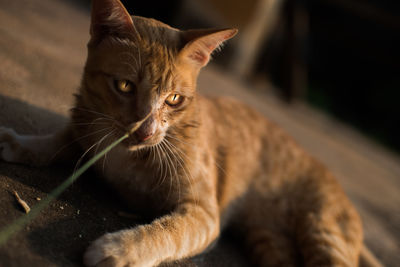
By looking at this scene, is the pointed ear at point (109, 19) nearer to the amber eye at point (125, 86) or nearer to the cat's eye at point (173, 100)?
the amber eye at point (125, 86)

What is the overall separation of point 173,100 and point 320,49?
11033mm

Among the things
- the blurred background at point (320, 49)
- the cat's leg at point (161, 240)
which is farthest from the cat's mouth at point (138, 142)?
the blurred background at point (320, 49)

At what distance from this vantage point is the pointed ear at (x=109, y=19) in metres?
1.82

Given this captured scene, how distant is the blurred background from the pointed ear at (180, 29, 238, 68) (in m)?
5.61

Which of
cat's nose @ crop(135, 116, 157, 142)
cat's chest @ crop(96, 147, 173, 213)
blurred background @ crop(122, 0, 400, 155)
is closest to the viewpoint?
cat's nose @ crop(135, 116, 157, 142)

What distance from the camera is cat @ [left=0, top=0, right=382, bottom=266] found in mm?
1794

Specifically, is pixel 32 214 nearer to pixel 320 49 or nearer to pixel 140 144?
pixel 140 144

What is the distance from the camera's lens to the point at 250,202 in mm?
2656

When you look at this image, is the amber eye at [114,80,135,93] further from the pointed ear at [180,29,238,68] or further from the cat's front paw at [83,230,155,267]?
the cat's front paw at [83,230,155,267]

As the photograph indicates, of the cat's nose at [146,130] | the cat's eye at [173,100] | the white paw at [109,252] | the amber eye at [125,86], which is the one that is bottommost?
the white paw at [109,252]

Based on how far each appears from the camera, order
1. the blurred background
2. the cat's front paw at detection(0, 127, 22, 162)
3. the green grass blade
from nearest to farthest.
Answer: the green grass blade < the cat's front paw at detection(0, 127, 22, 162) < the blurred background

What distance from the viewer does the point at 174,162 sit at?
81.8 inches

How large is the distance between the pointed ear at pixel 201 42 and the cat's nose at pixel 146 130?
463 millimetres

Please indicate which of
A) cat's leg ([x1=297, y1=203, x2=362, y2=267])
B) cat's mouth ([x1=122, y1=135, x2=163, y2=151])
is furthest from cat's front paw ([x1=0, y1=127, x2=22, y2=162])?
cat's leg ([x1=297, y1=203, x2=362, y2=267])
